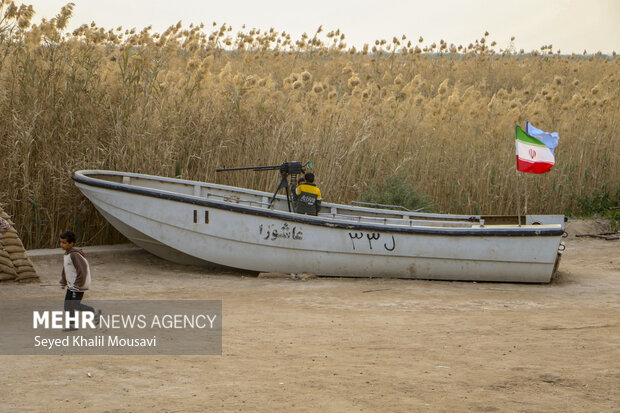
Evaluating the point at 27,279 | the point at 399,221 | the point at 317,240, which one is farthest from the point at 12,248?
the point at 399,221

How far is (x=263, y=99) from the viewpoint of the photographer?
45.1 ft

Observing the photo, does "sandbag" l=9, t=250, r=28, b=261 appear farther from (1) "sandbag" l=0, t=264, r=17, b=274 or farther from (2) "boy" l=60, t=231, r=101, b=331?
(2) "boy" l=60, t=231, r=101, b=331

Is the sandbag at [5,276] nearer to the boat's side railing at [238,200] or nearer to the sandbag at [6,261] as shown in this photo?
the sandbag at [6,261]

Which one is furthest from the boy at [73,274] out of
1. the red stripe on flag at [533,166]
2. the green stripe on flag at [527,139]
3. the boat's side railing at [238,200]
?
the green stripe on flag at [527,139]

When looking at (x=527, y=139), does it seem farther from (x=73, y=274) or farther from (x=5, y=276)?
(x=5, y=276)

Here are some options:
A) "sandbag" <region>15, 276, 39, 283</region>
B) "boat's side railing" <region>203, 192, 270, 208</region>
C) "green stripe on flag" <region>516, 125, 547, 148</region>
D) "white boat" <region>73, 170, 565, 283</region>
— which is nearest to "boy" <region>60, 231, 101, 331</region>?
"sandbag" <region>15, 276, 39, 283</region>

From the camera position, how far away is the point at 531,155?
10414 mm

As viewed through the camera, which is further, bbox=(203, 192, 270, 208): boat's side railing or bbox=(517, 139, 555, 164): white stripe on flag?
bbox=(203, 192, 270, 208): boat's side railing

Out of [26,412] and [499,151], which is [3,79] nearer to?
[26,412]

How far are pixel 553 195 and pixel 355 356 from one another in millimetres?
10539

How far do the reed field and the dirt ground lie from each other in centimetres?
187

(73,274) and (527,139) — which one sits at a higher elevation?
(527,139)

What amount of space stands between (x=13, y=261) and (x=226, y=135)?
4216 millimetres

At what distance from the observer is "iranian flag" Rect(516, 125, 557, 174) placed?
1034 cm
